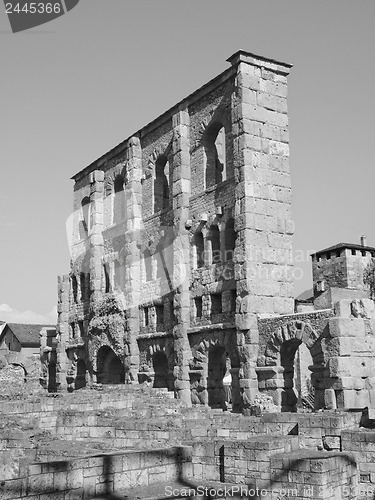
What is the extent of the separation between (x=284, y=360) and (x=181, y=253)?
20.4 feet

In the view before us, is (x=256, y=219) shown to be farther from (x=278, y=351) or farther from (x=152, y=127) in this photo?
(x=152, y=127)

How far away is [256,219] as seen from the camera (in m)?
21.5

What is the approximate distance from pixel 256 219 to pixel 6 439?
11.9m

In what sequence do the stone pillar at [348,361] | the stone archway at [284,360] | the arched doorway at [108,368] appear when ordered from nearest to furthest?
the stone pillar at [348,361]
the stone archway at [284,360]
the arched doorway at [108,368]

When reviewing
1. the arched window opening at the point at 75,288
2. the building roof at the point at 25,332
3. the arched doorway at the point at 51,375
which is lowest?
the arched doorway at the point at 51,375

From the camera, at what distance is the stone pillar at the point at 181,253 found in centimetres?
2347

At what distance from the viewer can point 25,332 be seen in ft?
181

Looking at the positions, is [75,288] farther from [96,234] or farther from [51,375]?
[51,375]

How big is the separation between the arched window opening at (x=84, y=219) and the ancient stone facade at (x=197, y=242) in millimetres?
2245

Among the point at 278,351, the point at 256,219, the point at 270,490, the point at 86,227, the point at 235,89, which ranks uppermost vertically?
the point at 235,89

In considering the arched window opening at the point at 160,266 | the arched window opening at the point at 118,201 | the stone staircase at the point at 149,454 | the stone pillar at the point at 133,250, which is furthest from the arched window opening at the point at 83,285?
the stone staircase at the point at 149,454

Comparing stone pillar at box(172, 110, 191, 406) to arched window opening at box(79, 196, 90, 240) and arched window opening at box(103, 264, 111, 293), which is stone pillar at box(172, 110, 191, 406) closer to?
arched window opening at box(103, 264, 111, 293)

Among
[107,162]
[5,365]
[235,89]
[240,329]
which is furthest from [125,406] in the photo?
[5,365]

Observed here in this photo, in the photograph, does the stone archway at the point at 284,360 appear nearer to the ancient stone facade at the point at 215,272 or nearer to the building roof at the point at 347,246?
the ancient stone facade at the point at 215,272
